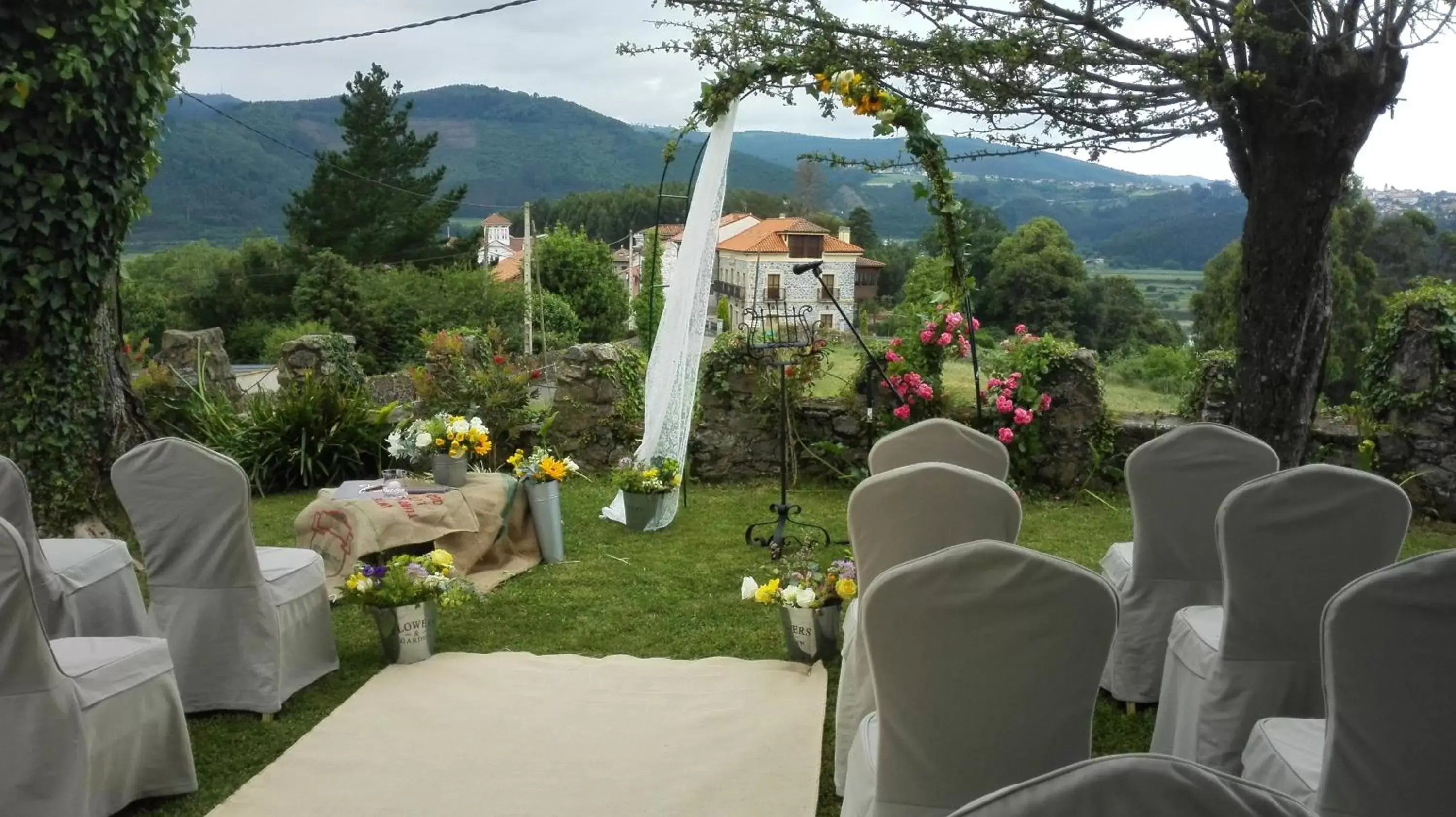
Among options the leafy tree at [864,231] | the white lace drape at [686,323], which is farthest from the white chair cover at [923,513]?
the leafy tree at [864,231]

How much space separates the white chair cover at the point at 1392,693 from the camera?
1.96m

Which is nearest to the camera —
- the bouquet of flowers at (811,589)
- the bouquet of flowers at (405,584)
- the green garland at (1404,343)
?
the bouquet of flowers at (811,589)

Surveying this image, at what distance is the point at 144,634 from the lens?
3.89m

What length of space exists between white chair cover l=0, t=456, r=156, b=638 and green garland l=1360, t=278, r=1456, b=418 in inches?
274

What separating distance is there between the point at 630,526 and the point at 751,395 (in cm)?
168

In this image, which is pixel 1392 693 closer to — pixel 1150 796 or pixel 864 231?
pixel 1150 796

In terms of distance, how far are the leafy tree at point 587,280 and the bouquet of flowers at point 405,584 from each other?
23744mm

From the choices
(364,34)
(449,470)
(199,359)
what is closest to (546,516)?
(449,470)

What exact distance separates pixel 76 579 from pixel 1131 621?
12.5 feet

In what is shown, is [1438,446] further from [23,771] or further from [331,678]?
[23,771]

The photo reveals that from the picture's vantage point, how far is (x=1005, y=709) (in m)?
2.10

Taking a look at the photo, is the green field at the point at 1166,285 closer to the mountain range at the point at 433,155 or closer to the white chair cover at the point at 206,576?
the white chair cover at the point at 206,576

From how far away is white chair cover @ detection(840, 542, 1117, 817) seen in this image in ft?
6.61

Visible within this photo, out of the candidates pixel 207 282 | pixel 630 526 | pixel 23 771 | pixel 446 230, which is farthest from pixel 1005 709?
pixel 207 282
